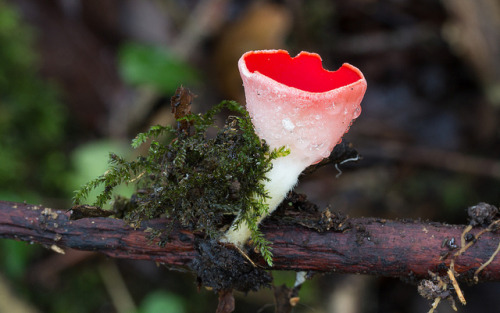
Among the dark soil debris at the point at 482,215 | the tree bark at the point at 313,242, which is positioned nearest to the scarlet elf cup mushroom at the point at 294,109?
the tree bark at the point at 313,242

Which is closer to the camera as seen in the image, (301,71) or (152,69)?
(301,71)

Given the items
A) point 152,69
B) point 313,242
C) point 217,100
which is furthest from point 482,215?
point 217,100

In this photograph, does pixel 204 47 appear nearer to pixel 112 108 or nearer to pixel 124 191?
pixel 112 108

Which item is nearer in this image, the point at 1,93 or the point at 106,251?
the point at 106,251

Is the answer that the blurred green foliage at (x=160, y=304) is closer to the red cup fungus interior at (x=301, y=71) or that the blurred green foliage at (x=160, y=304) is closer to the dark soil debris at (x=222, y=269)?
the dark soil debris at (x=222, y=269)

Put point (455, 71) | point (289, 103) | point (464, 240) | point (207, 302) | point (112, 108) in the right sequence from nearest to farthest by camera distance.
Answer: point (289, 103), point (464, 240), point (207, 302), point (112, 108), point (455, 71)

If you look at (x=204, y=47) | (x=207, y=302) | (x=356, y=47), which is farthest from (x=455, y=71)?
(x=207, y=302)

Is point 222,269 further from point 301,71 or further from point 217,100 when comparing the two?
point 217,100
